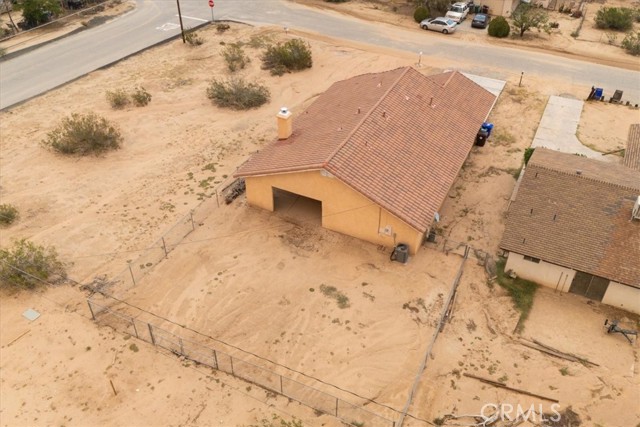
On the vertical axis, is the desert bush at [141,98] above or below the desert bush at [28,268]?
above

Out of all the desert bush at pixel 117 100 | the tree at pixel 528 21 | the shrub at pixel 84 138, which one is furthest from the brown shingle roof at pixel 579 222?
the desert bush at pixel 117 100

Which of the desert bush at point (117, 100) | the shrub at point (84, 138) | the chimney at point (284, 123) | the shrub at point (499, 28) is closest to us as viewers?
the chimney at point (284, 123)

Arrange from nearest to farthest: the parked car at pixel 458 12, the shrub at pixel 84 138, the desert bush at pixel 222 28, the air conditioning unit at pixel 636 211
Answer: the air conditioning unit at pixel 636 211, the shrub at pixel 84 138, the desert bush at pixel 222 28, the parked car at pixel 458 12

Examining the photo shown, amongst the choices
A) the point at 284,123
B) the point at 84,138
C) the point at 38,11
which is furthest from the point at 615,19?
the point at 38,11

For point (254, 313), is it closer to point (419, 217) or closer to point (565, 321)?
point (419, 217)

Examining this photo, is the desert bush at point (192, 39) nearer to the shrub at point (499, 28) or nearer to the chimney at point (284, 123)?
the chimney at point (284, 123)

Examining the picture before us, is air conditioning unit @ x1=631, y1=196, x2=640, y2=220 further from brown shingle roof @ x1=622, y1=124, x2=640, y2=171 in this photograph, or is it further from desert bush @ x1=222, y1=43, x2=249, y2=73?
desert bush @ x1=222, y1=43, x2=249, y2=73

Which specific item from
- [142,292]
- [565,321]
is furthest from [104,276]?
[565,321]
